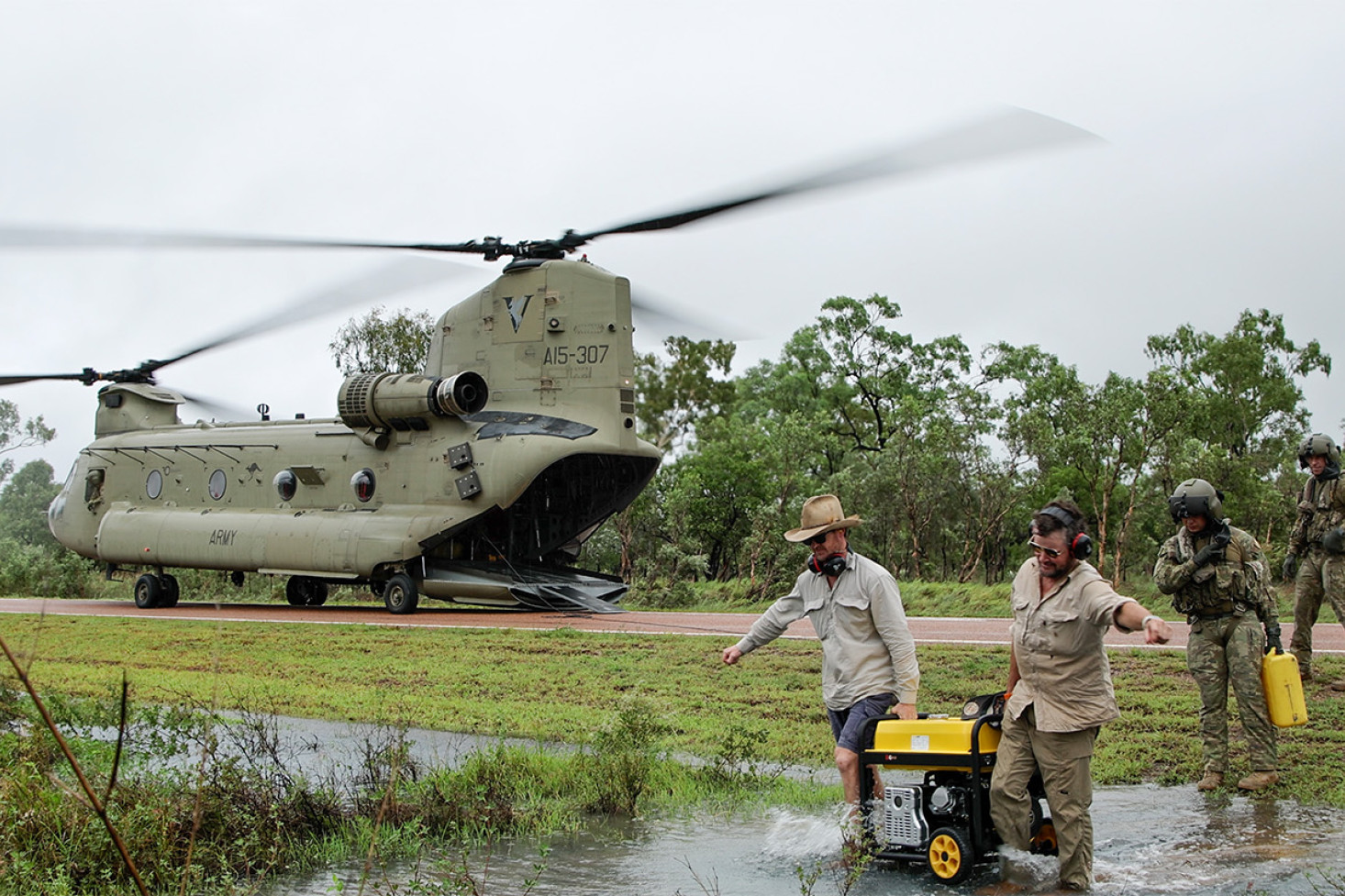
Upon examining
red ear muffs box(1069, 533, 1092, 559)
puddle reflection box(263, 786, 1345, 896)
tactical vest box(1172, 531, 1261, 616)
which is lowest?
puddle reflection box(263, 786, 1345, 896)

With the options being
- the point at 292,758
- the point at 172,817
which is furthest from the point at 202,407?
the point at 172,817

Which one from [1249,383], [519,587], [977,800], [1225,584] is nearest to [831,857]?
[977,800]

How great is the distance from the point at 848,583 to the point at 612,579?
16226 millimetres

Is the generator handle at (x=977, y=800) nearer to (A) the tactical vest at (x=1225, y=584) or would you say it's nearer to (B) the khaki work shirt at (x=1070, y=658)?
(B) the khaki work shirt at (x=1070, y=658)

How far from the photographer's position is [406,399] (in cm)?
2164

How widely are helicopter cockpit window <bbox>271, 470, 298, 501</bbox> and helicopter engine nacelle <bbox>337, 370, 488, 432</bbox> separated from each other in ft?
6.27

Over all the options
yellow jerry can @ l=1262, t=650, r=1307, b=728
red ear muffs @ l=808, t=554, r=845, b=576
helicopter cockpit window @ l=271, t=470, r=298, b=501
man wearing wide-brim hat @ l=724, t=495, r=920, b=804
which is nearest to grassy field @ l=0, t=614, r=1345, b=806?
yellow jerry can @ l=1262, t=650, r=1307, b=728

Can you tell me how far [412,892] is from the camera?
5.06m

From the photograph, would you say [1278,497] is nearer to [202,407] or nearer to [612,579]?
[612,579]

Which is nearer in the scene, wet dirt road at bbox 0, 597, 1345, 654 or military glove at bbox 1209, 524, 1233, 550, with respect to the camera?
military glove at bbox 1209, 524, 1233, 550

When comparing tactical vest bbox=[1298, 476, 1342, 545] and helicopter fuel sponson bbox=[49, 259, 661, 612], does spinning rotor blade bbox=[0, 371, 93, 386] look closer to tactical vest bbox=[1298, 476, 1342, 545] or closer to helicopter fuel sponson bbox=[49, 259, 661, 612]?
helicopter fuel sponson bbox=[49, 259, 661, 612]

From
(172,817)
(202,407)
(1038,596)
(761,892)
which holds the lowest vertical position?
(761,892)

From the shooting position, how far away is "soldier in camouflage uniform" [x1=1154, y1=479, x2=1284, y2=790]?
26.0ft

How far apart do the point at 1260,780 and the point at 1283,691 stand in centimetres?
70
